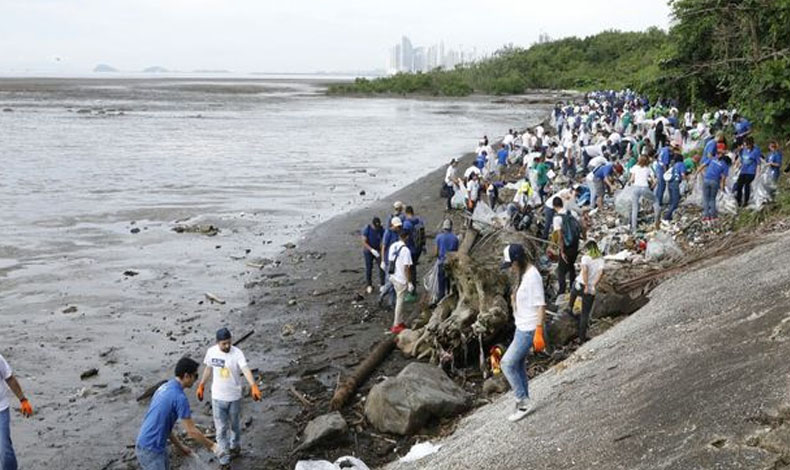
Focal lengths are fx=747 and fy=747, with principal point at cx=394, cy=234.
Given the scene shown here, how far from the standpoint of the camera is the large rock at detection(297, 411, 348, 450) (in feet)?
28.0

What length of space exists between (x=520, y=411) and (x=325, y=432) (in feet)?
7.96

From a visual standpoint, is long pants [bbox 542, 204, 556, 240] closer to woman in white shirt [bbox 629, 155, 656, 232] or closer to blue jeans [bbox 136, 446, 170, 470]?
woman in white shirt [bbox 629, 155, 656, 232]

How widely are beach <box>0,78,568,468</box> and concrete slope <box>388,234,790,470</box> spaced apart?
2047mm

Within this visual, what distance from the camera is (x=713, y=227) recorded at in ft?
45.3

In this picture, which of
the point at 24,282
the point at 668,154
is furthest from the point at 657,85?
the point at 24,282

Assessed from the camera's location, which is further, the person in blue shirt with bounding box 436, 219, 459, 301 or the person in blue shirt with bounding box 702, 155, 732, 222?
the person in blue shirt with bounding box 702, 155, 732, 222

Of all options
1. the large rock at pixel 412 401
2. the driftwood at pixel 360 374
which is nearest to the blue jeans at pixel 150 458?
the large rock at pixel 412 401

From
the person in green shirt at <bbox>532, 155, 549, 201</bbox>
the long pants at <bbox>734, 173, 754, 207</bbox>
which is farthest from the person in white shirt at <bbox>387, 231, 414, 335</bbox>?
the person in green shirt at <bbox>532, 155, 549, 201</bbox>

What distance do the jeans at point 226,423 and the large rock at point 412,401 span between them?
5.28 feet

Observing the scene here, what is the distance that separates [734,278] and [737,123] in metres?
10.9

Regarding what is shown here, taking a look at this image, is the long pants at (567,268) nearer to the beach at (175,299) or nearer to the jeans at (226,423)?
the beach at (175,299)

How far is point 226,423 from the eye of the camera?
27.5 feet

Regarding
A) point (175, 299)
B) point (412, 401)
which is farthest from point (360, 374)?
point (175, 299)

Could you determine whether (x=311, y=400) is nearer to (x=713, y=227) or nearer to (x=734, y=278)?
(x=734, y=278)
